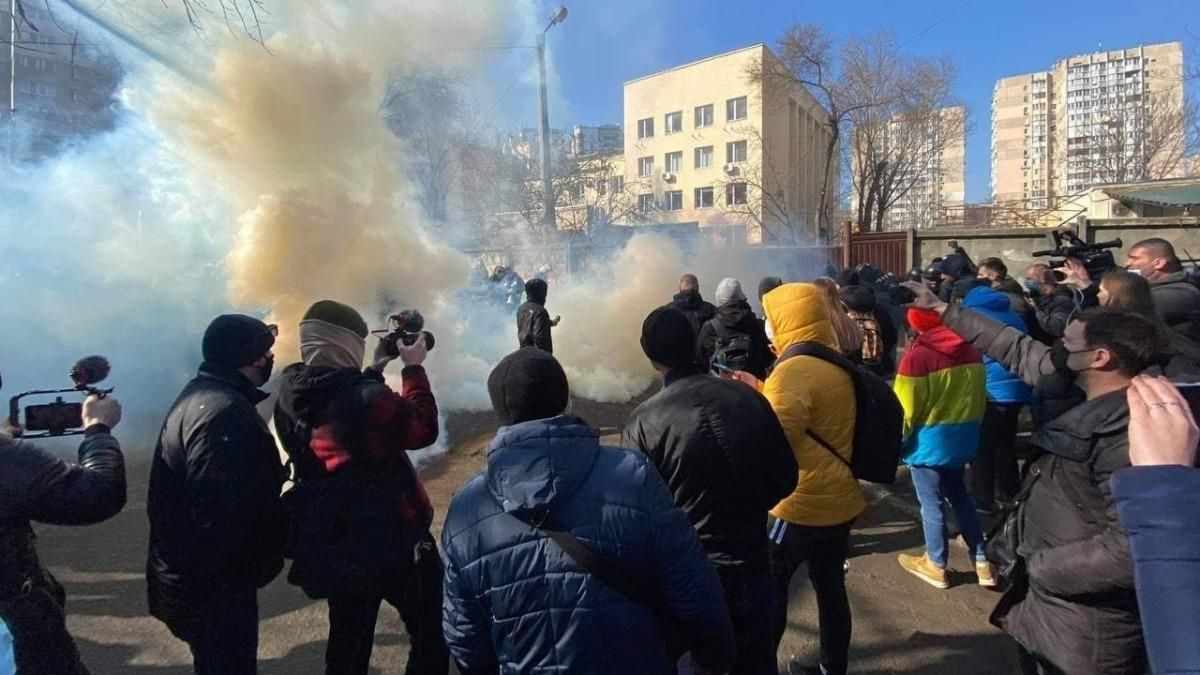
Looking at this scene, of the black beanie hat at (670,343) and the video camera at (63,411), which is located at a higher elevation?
the black beanie hat at (670,343)

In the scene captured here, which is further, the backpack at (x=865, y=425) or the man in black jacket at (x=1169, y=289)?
the man in black jacket at (x=1169, y=289)

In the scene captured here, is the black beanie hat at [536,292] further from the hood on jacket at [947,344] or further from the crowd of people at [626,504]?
the hood on jacket at [947,344]

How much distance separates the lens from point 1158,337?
203cm

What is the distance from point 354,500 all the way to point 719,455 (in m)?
1.31

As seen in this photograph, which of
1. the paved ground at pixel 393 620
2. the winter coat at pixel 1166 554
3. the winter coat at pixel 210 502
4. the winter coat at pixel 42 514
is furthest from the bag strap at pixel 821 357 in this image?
the winter coat at pixel 42 514

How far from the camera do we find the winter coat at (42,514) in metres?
2.04

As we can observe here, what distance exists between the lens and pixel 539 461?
5.47 feet

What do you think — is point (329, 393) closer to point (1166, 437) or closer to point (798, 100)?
point (1166, 437)

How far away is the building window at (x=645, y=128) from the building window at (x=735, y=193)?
774cm

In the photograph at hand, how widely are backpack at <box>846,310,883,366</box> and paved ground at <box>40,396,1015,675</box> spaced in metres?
1.27

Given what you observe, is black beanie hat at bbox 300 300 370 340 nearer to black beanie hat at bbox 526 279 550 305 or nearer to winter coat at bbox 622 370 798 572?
winter coat at bbox 622 370 798 572

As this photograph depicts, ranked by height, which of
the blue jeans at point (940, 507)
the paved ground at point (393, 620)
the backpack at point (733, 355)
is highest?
the backpack at point (733, 355)

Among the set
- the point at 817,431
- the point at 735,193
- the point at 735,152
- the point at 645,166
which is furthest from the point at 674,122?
the point at 817,431

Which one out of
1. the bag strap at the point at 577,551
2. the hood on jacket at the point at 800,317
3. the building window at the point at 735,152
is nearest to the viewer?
the bag strap at the point at 577,551
